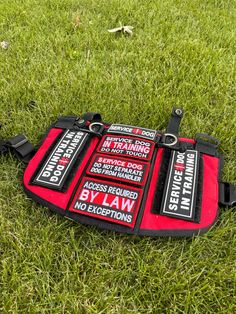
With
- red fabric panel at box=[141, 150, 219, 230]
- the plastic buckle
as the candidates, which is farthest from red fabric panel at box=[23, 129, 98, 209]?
the plastic buckle

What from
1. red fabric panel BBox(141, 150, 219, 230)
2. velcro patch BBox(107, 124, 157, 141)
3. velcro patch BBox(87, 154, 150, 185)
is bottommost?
red fabric panel BBox(141, 150, 219, 230)

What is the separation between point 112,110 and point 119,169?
→ 0.69m

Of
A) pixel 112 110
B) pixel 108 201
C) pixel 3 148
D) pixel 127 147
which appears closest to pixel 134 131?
pixel 127 147

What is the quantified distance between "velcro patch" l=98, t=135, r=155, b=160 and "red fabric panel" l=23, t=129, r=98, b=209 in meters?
0.08

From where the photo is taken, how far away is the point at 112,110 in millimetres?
2350

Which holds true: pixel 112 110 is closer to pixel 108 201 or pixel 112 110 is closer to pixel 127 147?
pixel 127 147

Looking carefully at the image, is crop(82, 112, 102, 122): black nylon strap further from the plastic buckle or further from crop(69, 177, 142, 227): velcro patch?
the plastic buckle

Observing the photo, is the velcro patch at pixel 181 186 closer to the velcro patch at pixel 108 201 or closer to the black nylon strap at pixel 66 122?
the velcro patch at pixel 108 201

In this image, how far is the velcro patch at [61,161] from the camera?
173cm

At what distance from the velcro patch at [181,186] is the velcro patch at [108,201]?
5.8 inches

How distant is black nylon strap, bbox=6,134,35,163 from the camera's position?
6.31 feet

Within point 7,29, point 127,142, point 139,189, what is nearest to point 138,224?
point 139,189

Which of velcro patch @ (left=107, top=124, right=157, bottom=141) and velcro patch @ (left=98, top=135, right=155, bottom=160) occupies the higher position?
velcro patch @ (left=107, top=124, right=157, bottom=141)

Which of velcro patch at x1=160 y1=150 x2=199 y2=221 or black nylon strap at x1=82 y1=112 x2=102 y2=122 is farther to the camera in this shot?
black nylon strap at x1=82 y1=112 x2=102 y2=122
